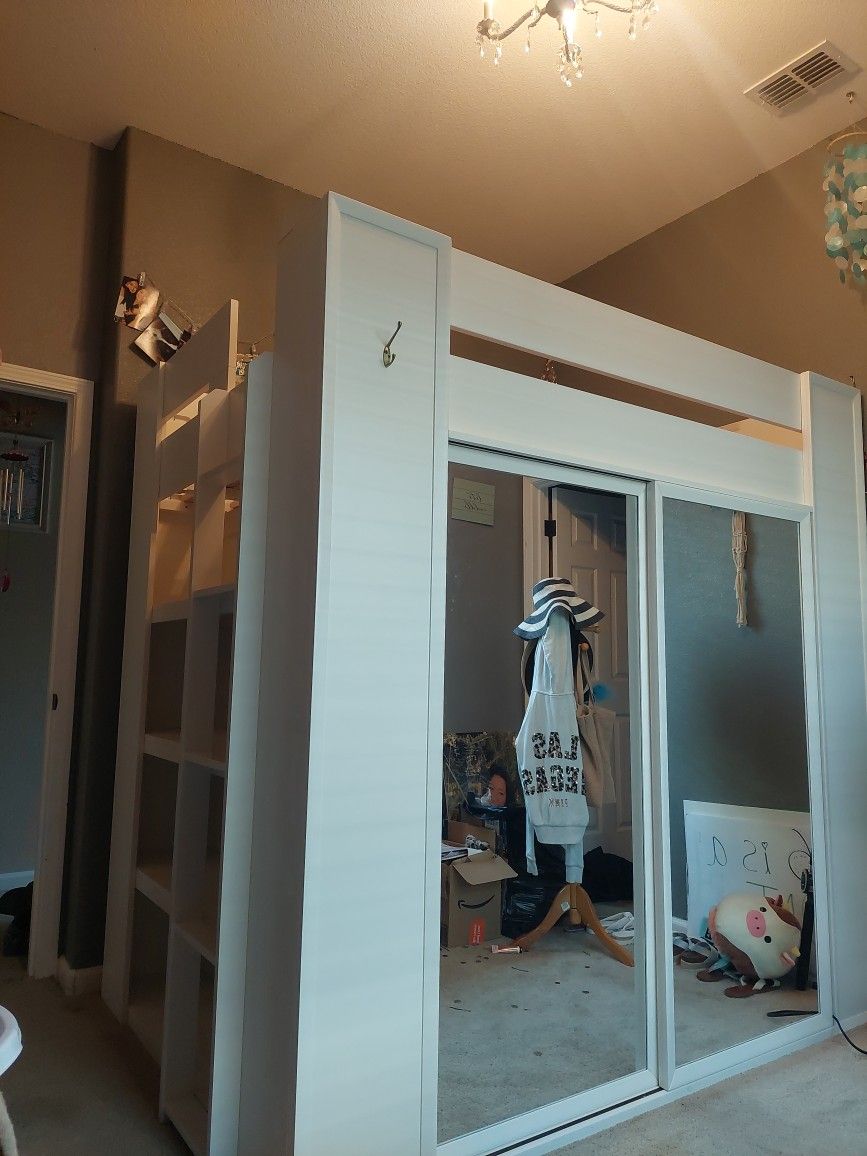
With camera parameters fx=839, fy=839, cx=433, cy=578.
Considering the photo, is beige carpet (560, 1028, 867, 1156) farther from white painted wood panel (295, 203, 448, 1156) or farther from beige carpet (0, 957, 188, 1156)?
beige carpet (0, 957, 188, 1156)

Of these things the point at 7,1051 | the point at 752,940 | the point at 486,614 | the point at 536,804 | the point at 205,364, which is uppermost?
the point at 205,364

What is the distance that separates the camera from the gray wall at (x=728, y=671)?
2.30 m

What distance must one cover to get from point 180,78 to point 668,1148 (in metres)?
3.32

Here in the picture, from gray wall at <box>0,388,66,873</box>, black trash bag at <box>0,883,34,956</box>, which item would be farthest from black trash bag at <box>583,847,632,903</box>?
gray wall at <box>0,388,66,873</box>

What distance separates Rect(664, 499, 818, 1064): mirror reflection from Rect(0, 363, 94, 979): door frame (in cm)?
198

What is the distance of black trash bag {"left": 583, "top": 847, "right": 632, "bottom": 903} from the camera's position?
209 cm

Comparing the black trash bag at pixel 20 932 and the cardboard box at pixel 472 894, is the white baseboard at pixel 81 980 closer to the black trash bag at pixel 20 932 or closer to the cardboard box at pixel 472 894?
the black trash bag at pixel 20 932

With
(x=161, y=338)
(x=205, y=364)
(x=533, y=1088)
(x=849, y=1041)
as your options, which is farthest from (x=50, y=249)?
(x=849, y=1041)

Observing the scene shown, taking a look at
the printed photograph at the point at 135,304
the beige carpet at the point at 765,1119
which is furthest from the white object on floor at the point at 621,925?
the printed photograph at the point at 135,304

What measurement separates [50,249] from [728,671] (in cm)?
266

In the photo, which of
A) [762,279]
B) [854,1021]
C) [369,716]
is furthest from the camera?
[762,279]

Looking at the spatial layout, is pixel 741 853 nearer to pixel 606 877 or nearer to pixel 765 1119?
pixel 606 877

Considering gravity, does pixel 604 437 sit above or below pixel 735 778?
above

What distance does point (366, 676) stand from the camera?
66.0 inches
